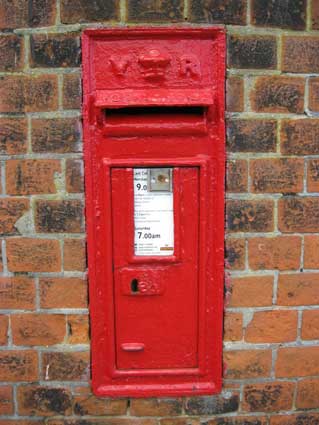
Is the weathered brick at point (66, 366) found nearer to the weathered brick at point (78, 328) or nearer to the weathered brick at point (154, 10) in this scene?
the weathered brick at point (78, 328)

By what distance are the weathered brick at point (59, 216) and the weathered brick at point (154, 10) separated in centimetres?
57

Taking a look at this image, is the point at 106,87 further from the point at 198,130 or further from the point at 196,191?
the point at 196,191

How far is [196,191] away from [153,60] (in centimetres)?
39

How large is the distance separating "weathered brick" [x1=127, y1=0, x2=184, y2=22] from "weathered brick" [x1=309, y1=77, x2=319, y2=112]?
17.1 inches

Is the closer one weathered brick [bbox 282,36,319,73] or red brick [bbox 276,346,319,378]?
weathered brick [bbox 282,36,319,73]

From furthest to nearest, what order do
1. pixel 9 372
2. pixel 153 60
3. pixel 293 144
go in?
pixel 9 372 < pixel 293 144 < pixel 153 60

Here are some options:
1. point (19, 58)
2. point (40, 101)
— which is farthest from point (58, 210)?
point (19, 58)

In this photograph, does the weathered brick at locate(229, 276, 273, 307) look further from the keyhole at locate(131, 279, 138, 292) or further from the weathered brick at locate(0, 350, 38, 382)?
the weathered brick at locate(0, 350, 38, 382)

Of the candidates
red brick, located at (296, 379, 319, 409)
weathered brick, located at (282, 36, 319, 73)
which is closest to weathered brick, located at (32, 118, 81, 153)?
weathered brick, located at (282, 36, 319, 73)

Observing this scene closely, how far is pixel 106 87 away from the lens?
1385mm

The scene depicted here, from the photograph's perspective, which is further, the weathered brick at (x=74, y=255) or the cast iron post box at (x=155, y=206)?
the weathered brick at (x=74, y=255)

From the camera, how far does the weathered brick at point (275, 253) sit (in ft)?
4.98

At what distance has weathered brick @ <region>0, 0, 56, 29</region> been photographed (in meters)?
1.40

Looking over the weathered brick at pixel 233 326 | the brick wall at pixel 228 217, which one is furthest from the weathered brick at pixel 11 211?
the weathered brick at pixel 233 326
